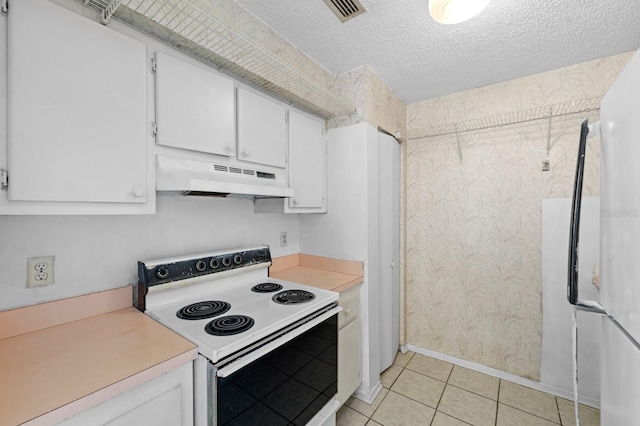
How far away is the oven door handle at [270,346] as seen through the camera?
1002 millimetres

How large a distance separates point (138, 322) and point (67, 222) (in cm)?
56

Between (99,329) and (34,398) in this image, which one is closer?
(34,398)

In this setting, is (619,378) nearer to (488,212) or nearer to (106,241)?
(488,212)

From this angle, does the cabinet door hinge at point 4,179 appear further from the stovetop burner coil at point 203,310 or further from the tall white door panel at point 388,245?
the tall white door panel at point 388,245

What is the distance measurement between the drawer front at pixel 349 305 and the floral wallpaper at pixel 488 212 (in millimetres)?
991

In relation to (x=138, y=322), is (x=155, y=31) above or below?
above

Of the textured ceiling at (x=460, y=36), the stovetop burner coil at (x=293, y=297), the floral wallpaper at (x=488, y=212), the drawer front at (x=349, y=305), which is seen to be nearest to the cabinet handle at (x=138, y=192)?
the stovetop burner coil at (x=293, y=297)

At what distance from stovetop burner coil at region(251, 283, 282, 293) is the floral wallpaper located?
5.05 feet

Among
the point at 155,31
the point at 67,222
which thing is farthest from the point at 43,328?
the point at 155,31

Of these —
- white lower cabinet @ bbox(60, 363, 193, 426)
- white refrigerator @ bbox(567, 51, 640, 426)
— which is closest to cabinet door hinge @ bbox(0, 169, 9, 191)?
white lower cabinet @ bbox(60, 363, 193, 426)

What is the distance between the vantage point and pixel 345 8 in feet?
4.90

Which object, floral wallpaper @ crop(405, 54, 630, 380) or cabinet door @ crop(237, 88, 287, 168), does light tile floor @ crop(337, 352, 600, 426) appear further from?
cabinet door @ crop(237, 88, 287, 168)

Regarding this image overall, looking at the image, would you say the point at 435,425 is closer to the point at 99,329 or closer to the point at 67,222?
the point at 99,329

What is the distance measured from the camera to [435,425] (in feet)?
5.83
